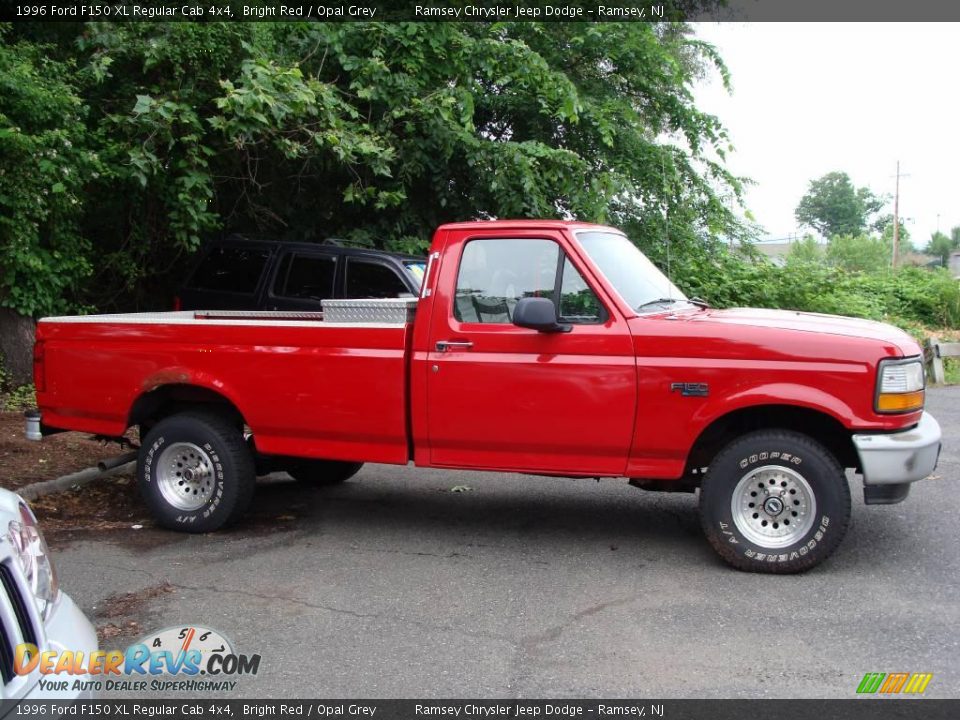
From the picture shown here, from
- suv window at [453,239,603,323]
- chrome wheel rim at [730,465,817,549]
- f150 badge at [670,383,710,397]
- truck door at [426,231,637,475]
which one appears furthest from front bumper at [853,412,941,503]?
suv window at [453,239,603,323]

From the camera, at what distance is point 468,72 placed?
11.6m

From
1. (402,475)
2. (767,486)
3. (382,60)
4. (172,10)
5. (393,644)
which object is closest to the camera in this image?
(393,644)

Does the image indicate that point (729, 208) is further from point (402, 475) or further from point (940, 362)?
point (402, 475)

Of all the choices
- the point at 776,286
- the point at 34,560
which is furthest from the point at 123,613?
the point at 776,286

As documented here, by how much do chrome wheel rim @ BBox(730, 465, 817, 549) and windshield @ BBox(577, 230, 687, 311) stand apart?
124 cm

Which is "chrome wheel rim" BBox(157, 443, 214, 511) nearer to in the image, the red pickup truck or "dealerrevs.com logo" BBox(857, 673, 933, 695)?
the red pickup truck

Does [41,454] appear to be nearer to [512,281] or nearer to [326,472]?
[326,472]

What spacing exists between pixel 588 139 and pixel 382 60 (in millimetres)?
3936

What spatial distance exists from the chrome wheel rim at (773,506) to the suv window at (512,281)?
1347 mm

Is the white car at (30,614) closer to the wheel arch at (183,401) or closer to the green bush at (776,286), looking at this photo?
the wheel arch at (183,401)

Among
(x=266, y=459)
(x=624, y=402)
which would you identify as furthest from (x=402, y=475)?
(x=624, y=402)

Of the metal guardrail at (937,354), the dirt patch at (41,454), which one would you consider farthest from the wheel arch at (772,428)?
the metal guardrail at (937,354)

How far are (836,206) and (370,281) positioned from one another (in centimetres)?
8810

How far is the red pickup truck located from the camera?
16.7 ft
